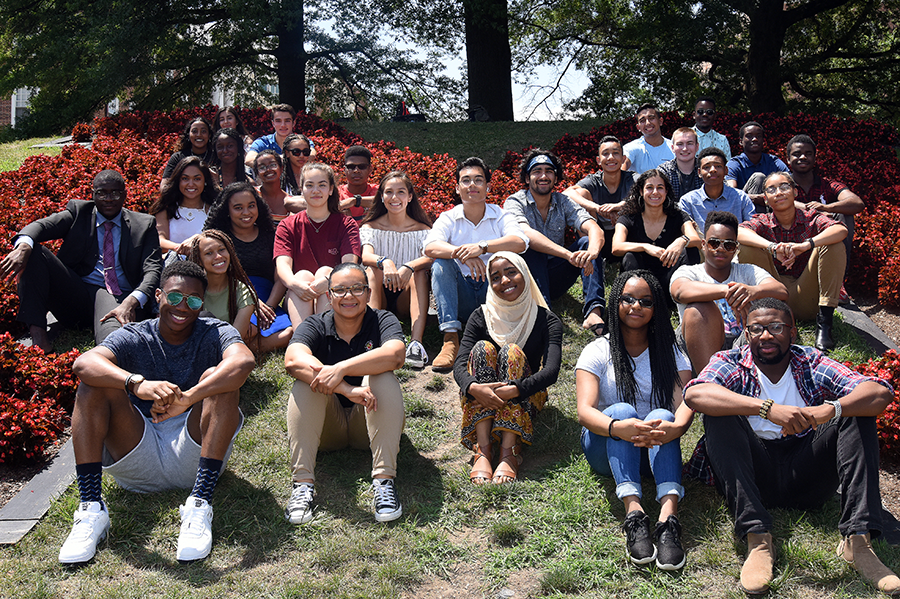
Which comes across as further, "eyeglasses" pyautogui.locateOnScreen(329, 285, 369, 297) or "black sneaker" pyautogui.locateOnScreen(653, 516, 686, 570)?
"eyeglasses" pyautogui.locateOnScreen(329, 285, 369, 297)

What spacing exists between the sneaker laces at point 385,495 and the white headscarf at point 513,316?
4.04 ft

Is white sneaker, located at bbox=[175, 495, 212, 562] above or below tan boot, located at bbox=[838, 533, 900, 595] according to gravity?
above

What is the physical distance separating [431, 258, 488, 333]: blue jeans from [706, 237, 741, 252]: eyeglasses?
1.92 meters

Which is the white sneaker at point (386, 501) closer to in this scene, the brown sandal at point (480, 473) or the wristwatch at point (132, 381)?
the brown sandal at point (480, 473)

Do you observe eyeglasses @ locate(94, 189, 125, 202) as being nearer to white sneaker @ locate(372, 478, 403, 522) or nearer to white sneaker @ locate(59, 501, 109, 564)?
white sneaker @ locate(59, 501, 109, 564)

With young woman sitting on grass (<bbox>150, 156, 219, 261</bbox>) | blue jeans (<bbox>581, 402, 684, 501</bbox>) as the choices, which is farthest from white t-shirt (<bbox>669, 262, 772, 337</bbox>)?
young woman sitting on grass (<bbox>150, 156, 219, 261</bbox>)

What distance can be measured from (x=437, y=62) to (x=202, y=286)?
13292mm

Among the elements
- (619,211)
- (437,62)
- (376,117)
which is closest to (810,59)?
(437,62)

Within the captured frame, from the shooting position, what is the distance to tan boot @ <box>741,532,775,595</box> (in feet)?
12.4

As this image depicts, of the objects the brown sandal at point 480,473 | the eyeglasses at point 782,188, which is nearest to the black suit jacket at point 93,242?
the brown sandal at point 480,473

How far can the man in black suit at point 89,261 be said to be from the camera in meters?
6.10

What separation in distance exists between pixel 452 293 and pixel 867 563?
12.1 feet

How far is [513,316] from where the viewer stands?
17.3 feet

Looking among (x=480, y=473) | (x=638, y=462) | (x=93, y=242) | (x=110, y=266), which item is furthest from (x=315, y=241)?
(x=638, y=462)
